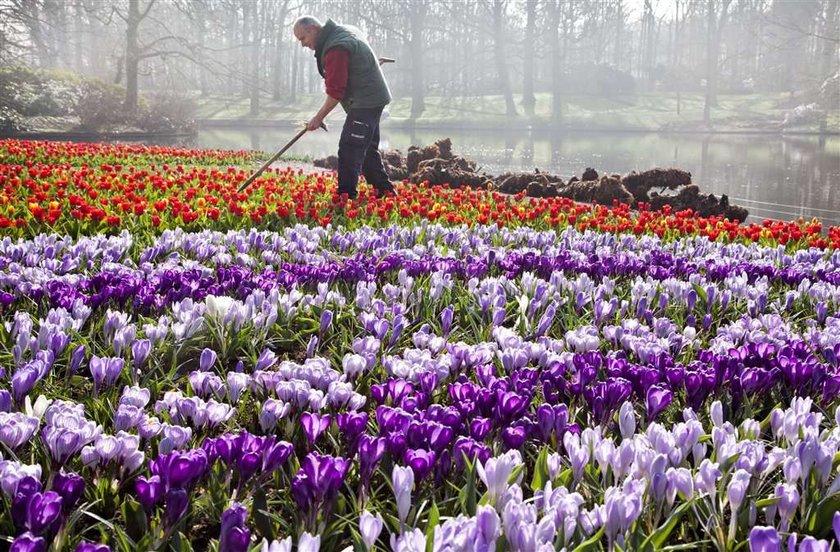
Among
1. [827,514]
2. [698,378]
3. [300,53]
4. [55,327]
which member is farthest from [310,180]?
[300,53]

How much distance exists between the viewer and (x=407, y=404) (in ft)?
7.14

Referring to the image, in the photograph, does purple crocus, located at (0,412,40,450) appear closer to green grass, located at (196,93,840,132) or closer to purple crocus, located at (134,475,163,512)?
purple crocus, located at (134,475,163,512)

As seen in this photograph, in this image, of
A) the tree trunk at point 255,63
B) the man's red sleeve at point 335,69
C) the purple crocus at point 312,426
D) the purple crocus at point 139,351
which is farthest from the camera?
the tree trunk at point 255,63

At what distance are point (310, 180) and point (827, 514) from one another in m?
9.01

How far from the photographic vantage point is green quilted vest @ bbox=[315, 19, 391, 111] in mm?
8156

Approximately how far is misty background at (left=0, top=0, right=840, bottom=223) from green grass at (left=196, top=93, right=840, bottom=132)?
26 cm

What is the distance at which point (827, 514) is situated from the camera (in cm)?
178

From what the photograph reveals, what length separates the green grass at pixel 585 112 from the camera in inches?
1879

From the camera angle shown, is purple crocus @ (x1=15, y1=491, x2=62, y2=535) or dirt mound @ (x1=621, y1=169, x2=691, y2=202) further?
dirt mound @ (x1=621, y1=169, x2=691, y2=202)

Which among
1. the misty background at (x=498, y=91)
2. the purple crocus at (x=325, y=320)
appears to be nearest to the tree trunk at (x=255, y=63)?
the misty background at (x=498, y=91)

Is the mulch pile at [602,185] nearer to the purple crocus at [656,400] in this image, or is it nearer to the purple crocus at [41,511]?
the purple crocus at [656,400]

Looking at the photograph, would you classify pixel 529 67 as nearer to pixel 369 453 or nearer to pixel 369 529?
pixel 369 453

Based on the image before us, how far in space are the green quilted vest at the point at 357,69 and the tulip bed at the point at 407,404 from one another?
371 cm

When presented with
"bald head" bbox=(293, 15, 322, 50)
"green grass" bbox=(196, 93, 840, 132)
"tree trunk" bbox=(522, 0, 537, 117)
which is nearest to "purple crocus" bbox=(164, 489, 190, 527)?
"bald head" bbox=(293, 15, 322, 50)
